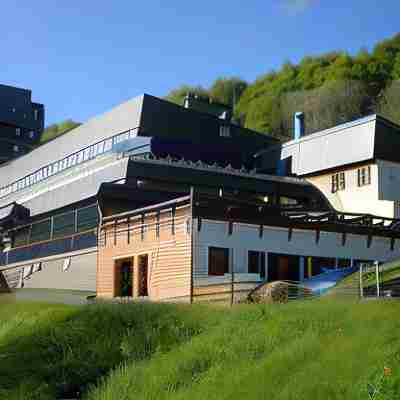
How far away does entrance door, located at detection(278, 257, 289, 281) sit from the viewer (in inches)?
1060

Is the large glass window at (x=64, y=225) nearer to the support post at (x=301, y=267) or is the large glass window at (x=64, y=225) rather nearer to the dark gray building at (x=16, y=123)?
the support post at (x=301, y=267)

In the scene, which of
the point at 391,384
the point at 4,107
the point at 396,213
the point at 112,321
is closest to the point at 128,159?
the point at 396,213

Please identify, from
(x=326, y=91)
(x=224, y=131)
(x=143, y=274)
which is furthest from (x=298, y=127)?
(x=326, y=91)

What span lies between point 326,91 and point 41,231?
49.8 metres

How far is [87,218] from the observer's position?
3422 centimetres

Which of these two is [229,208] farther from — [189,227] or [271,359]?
[271,359]

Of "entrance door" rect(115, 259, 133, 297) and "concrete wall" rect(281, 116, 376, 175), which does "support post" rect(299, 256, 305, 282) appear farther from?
"concrete wall" rect(281, 116, 376, 175)

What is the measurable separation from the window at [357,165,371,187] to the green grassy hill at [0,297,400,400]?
19167 millimetres

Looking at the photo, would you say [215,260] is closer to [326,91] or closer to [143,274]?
[143,274]

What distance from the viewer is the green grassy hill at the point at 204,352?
11516 mm

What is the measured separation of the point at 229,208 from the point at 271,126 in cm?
6682

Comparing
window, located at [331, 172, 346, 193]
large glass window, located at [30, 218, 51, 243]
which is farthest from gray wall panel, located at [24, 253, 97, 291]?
window, located at [331, 172, 346, 193]

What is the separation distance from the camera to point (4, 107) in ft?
320

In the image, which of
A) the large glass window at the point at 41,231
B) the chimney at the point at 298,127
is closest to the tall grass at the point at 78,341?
the large glass window at the point at 41,231
